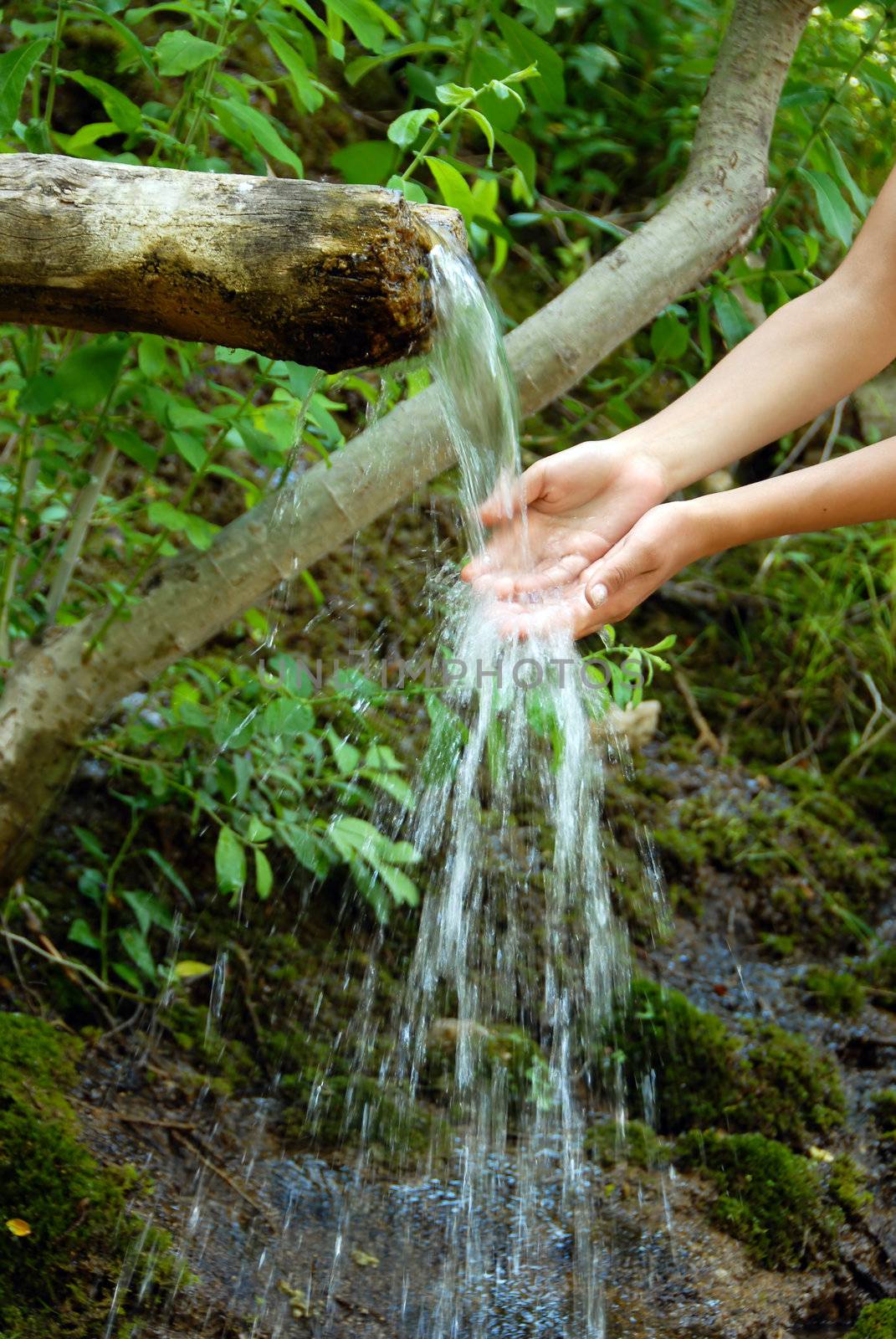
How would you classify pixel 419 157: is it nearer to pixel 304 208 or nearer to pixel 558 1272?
pixel 304 208

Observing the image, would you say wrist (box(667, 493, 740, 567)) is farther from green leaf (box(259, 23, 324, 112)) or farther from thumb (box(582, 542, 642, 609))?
green leaf (box(259, 23, 324, 112))

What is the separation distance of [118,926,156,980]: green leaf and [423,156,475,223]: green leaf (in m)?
1.46

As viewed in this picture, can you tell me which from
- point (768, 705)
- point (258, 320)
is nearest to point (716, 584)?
point (768, 705)

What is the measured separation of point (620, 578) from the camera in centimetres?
173

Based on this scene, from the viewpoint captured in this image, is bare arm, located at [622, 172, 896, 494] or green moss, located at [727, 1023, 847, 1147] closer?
bare arm, located at [622, 172, 896, 494]

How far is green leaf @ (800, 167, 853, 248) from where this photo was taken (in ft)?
6.88

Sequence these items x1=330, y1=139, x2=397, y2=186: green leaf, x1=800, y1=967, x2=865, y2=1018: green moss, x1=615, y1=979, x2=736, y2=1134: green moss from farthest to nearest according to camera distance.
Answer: x1=800, y1=967, x2=865, y2=1018: green moss
x1=615, y1=979, x2=736, y2=1134: green moss
x1=330, y1=139, x2=397, y2=186: green leaf

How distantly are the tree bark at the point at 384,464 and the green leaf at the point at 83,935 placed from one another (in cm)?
18

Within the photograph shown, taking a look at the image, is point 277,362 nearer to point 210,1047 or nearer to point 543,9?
point 543,9

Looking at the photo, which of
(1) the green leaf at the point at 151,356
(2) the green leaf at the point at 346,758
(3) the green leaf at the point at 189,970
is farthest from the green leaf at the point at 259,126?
(3) the green leaf at the point at 189,970

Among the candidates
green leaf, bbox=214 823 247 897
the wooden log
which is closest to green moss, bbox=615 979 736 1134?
green leaf, bbox=214 823 247 897

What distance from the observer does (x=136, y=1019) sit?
233cm

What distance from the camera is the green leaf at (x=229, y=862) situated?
2111 millimetres

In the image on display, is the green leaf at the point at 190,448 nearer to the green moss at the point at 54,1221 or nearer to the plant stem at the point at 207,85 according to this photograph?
the plant stem at the point at 207,85
